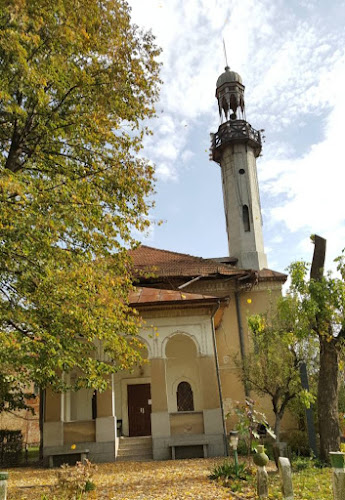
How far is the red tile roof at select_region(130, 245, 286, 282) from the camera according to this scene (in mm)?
19734

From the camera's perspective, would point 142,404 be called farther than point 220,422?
Yes

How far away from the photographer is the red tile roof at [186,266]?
19.7 metres

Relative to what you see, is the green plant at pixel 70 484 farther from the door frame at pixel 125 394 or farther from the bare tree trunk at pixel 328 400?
the door frame at pixel 125 394

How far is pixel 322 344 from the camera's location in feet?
38.8

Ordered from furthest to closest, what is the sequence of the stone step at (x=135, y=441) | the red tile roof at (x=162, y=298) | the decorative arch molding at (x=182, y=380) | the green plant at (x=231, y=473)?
the decorative arch molding at (x=182, y=380) < the red tile roof at (x=162, y=298) < the stone step at (x=135, y=441) < the green plant at (x=231, y=473)

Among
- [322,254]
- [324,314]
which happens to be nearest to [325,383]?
[324,314]

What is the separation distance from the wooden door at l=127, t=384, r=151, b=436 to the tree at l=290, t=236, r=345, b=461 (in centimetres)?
835

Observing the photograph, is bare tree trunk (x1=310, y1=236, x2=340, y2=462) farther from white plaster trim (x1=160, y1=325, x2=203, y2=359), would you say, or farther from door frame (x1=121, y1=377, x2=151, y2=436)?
door frame (x1=121, y1=377, x2=151, y2=436)

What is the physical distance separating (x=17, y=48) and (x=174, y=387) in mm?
14113

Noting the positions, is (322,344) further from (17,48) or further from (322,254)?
(17,48)

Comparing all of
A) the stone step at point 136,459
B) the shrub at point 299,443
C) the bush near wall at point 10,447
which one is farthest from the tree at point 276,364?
the bush near wall at point 10,447

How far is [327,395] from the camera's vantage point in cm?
1155

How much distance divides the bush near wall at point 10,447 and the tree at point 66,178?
6.43 meters

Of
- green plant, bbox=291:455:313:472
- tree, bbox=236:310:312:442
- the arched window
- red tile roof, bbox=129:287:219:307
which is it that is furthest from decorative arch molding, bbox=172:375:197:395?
green plant, bbox=291:455:313:472
